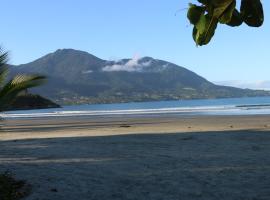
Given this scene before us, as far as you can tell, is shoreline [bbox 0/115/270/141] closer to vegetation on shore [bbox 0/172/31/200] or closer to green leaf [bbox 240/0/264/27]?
vegetation on shore [bbox 0/172/31/200]

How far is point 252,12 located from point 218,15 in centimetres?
24

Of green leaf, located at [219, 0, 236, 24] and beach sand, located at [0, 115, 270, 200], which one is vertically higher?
green leaf, located at [219, 0, 236, 24]

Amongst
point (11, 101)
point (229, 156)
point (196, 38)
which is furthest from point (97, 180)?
point (196, 38)

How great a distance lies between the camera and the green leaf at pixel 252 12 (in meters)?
3.40

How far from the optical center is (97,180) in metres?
9.11

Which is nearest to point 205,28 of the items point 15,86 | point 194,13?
point 194,13

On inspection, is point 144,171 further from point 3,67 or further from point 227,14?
point 227,14

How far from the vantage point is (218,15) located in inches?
134

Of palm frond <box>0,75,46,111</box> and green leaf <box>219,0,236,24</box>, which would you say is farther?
palm frond <box>0,75,46,111</box>

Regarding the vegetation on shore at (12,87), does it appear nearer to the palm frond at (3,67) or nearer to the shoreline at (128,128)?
the palm frond at (3,67)

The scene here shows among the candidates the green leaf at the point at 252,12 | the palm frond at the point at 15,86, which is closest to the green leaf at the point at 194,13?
the green leaf at the point at 252,12

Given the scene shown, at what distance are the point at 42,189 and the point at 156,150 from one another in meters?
5.85

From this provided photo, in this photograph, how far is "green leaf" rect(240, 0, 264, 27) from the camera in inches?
134

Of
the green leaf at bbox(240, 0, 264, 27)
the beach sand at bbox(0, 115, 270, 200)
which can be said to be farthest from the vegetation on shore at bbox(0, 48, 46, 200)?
the green leaf at bbox(240, 0, 264, 27)
